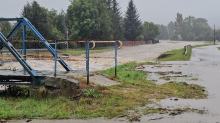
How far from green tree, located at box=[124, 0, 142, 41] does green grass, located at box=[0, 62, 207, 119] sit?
103 metres

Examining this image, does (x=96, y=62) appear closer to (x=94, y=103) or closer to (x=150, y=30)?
(x=94, y=103)

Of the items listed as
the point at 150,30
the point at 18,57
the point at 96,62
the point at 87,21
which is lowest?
the point at 96,62

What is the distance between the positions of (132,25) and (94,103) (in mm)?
107879

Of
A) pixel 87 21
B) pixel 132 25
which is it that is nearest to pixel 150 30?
pixel 132 25

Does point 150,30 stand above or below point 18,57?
→ below

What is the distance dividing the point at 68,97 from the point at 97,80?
245 centimetres

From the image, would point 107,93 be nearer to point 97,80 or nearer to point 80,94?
point 80,94

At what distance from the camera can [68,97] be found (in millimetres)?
14523

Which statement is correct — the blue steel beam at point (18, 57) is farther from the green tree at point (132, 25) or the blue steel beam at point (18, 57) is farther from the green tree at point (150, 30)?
the green tree at point (150, 30)

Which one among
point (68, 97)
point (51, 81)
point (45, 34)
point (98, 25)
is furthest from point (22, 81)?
point (98, 25)

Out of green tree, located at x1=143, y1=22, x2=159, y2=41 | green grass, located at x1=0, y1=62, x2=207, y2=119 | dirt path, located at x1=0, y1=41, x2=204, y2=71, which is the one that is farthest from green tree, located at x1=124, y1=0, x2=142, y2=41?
green grass, located at x1=0, y1=62, x2=207, y2=119

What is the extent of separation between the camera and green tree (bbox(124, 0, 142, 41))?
394 ft

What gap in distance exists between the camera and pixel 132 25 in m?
121

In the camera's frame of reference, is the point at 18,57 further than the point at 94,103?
Yes
